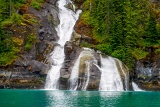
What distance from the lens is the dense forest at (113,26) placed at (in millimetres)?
67250

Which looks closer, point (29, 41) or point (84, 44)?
point (29, 41)

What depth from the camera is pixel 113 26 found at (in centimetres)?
7300

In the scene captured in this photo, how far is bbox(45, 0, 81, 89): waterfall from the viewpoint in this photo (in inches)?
2485

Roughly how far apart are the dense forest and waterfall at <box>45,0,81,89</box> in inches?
127

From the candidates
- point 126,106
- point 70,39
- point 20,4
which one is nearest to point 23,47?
point 70,39

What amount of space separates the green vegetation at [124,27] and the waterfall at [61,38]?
369 centimetres

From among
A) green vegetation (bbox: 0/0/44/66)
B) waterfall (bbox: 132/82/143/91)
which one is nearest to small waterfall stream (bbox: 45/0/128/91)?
waterfall (bbox: 132/82/143/91)

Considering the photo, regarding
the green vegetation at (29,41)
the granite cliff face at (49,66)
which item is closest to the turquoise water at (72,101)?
the granite cliff face at (49,66)

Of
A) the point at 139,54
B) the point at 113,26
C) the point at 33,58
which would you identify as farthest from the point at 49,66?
the point at 139,54

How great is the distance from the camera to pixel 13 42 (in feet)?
219

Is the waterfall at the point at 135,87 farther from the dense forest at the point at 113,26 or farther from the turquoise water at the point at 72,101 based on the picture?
the turquoise water at the point at 72,101

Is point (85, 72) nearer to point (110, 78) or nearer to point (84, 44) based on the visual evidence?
point (110, 78)

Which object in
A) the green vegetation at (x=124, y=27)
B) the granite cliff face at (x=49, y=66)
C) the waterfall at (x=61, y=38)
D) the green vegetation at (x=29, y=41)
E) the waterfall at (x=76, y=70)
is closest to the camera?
the waterfall at (x=76, y=70)

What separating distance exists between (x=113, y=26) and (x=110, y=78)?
596 inches
